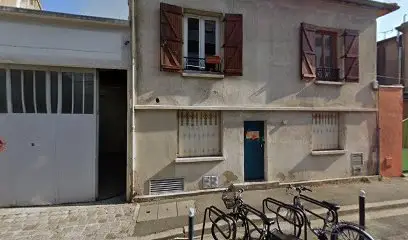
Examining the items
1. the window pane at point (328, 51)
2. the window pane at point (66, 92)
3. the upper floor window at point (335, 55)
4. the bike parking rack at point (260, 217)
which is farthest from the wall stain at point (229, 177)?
the window pane at point (328, 51)

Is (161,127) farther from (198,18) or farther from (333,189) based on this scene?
(333,189)

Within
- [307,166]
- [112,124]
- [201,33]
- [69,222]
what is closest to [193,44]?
[201,33]

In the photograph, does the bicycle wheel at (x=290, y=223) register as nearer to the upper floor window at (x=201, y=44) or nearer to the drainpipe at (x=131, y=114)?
the drainpipe at (x=131, y=114)

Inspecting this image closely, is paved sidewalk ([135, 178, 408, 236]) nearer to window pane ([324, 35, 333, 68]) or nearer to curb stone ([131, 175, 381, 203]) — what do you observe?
curb stone ([131, 175, 381, 203])

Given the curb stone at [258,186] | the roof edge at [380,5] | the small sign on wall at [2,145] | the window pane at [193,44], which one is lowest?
the curb stone at [258,186]

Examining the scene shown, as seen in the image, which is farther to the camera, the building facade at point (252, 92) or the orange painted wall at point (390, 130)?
the orange painted wall at point (390, 130)

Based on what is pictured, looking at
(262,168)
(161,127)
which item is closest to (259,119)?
(262,168)

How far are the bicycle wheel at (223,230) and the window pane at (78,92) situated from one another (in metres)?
4.39

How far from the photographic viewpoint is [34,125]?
22.2ft

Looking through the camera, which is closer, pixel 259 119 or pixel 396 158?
pixel 259 119

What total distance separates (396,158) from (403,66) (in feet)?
23.4

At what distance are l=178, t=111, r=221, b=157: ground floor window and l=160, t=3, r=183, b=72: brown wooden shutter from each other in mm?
1319

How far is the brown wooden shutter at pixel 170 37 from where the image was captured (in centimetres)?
733

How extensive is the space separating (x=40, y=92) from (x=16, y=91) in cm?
51
